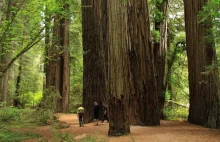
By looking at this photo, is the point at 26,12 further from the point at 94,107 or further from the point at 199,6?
the point at 199,6

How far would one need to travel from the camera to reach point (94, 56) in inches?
624

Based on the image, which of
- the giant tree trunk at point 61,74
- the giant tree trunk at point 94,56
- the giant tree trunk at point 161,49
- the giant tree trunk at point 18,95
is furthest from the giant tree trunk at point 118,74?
the giant tree trunk at point 18,95

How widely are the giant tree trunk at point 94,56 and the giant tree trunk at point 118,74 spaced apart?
475cm

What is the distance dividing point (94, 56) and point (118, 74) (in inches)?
235

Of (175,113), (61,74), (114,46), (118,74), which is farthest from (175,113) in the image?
(114,46)

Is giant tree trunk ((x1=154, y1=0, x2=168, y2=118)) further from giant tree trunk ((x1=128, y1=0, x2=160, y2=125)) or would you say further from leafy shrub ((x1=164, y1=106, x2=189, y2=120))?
giant tree trunk ((x1=128, y1=0, x2=160, y2=125))

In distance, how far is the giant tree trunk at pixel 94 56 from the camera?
50.8 feet

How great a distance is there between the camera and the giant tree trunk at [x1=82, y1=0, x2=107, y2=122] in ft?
50.8

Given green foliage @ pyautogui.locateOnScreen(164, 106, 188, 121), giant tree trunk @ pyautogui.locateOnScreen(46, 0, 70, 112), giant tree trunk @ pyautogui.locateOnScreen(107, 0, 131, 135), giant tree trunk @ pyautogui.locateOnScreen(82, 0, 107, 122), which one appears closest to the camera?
giant tree trunk @ pyautogui.locateOnScreen(107, 0, 131, 135)

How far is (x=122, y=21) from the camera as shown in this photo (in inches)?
408

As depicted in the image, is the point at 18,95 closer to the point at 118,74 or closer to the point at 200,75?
the point at 200,75

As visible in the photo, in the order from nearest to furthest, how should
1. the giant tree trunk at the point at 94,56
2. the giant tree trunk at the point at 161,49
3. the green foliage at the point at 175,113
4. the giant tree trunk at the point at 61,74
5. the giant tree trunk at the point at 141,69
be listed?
1. the giant tree trunk at the point at 141,69
2. the giant tree trunk at the point at 94,56
3. the giant tree trunk at the point at 161,49
4. the green foliage at the point at 175,113
5. the giant tree trunk at the point at 61,74

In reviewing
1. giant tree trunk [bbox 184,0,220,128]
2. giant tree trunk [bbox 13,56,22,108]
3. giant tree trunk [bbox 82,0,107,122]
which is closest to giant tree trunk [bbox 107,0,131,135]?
giant tree trunk [bbox 184,0,220,128]

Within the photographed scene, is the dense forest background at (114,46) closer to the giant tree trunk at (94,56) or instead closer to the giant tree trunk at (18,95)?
the giant tree trunk at (94,56)
